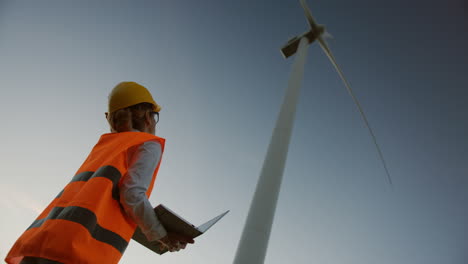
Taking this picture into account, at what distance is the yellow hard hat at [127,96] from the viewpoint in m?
3.29

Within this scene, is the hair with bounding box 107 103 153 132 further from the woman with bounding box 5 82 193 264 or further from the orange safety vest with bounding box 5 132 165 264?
the orange safety vest with bounding box 5 132 165 264

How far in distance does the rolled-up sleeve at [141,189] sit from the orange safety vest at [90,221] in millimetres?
82

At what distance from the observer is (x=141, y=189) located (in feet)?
8.70

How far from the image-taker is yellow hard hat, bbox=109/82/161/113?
329 cm

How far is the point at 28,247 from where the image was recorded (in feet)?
6.84

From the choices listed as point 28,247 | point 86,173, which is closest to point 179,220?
point 86,173

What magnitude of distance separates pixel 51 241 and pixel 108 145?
1.05 m

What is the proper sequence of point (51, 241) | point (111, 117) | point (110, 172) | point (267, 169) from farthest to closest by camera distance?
point (267, 169)
point (111, 117)
point (110, 172)
point (51, 241)

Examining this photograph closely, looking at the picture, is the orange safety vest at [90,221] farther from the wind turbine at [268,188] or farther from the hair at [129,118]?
the wind turbine at [268,188]

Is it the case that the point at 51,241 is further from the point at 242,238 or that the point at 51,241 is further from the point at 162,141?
the point at 242,238


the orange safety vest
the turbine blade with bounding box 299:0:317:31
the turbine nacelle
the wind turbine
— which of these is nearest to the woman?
the orange safety vest

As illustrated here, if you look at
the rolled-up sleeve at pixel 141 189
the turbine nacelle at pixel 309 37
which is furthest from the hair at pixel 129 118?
the turbine nacelle at pixel 309 37

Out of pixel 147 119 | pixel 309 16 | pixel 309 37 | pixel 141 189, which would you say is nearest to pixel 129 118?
pixel 147 119

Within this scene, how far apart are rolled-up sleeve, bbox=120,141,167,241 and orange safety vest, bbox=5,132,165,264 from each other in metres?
0.08
